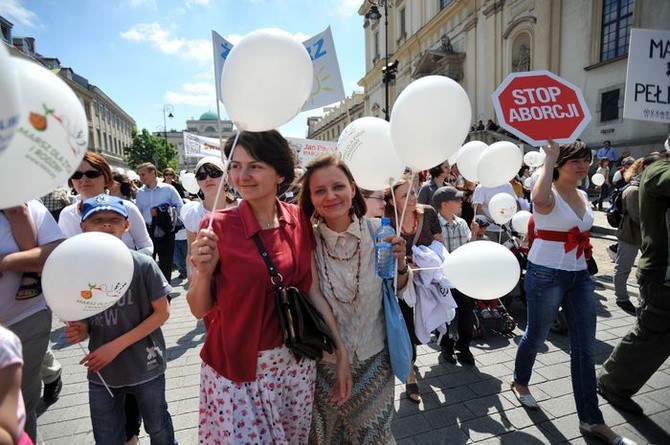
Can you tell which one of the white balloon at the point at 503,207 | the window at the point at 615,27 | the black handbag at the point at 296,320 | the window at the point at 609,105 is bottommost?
the black handbag at the point at 296,320

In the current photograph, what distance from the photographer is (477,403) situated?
2930 mm

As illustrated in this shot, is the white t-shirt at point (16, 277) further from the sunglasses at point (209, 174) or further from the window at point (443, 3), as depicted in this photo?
the window at point (443, 3)

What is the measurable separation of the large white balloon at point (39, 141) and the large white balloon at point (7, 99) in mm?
170

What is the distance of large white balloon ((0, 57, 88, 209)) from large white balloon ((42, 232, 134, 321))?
0.63 m

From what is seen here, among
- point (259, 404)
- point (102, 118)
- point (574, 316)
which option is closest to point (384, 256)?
point (259, 404)

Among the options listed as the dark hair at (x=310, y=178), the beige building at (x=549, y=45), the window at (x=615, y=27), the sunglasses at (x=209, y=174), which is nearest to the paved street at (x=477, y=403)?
the dark hair at (x=310, y=178)

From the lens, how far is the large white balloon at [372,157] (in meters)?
2.34

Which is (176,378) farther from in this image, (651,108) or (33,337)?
(651,108)

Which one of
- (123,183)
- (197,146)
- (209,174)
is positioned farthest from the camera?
(197,146)

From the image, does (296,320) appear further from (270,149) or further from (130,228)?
(130,228)

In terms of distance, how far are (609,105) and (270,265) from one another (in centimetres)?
1710

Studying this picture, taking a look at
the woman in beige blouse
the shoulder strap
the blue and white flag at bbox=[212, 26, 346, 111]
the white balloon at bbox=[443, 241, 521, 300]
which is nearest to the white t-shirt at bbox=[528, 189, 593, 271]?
the white balloon at bbox=[443, 241, 521, 300]

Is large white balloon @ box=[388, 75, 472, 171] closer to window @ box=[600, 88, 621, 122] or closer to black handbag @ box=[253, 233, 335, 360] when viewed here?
black handbag @ box=[253, 233, 335, 360]

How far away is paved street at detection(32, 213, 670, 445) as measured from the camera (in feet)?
8.41
